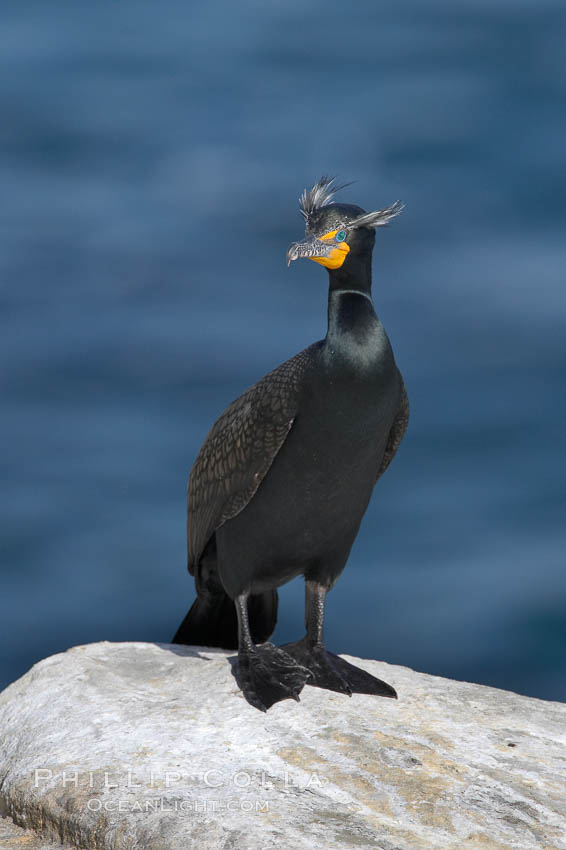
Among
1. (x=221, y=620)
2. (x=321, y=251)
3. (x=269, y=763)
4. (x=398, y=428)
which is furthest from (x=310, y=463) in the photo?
(x=221, y=620)

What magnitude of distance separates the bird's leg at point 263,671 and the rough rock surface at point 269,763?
0.06m

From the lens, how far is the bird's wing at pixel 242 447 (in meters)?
4.88

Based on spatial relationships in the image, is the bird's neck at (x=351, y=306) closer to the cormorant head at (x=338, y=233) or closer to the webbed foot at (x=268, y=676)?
the cormorant head at (x=338, y=233)

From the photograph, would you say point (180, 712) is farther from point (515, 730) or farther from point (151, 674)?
point (515, 730)

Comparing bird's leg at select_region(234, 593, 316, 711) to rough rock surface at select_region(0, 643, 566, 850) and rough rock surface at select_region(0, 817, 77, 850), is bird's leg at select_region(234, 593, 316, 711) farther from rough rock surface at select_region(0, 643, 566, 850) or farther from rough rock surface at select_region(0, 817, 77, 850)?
rough rock surface at select_region(0, 817, 77, 850)

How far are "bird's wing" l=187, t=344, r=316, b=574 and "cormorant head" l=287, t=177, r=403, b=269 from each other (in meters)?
0.44

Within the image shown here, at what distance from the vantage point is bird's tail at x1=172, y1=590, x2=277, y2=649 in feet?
→ 18.8

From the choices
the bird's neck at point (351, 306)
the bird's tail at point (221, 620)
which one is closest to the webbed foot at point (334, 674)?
the bird's tail at point (221, 620)

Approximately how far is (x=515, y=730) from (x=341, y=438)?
1381 millimetres

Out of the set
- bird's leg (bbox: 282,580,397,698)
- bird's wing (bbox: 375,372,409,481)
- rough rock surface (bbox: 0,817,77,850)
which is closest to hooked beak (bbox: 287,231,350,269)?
bird's wing (bbox: 375,372,409,481)

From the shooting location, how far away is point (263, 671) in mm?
5082

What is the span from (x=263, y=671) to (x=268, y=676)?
0.04 meters

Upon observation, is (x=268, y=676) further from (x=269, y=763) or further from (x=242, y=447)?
(x=242, y=447)

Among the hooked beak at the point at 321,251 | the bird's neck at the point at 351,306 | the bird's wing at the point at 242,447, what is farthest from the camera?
the bird's wing at the point at 242,447
